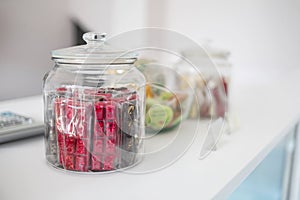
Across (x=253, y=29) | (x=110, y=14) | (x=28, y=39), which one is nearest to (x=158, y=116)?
(x=28, y=39)

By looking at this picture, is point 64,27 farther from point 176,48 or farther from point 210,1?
point 176,48

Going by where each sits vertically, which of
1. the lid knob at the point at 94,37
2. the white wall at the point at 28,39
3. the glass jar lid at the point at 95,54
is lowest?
the white wall at the point at 28,39

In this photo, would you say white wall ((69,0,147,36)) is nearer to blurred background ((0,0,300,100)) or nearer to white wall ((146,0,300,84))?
blurred background ((0,0,300,100))

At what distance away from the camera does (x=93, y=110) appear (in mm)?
445

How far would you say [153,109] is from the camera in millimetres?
634

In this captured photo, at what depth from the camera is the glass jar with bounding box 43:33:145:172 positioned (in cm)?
44

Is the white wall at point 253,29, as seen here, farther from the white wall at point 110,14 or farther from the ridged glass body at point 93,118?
the ridged glass body at point 93,118

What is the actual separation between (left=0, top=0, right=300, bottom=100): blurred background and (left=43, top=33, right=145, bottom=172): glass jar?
933 mm

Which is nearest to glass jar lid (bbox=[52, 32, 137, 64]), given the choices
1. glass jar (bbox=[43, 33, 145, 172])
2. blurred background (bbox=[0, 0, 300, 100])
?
glass jar (bbox=[43, 33, 145, 172])

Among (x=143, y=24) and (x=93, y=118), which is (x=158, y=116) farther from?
(x=143, y=24)

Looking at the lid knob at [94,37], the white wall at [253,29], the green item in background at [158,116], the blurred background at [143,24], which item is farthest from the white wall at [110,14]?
the lid knob at [94,37]

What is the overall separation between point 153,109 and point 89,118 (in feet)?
0.68

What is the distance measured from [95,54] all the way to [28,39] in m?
1.29

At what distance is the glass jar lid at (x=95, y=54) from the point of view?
46 centimetres
